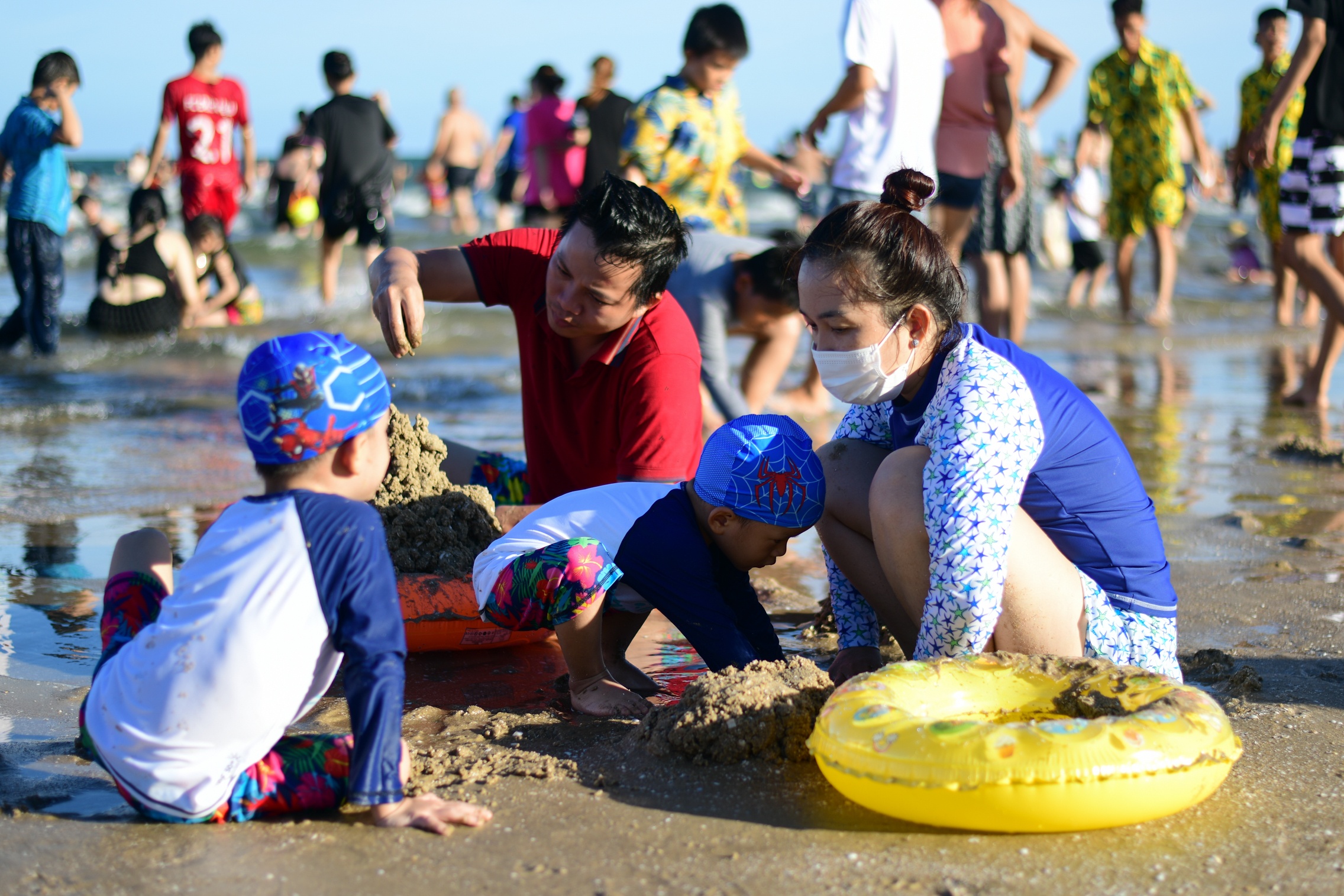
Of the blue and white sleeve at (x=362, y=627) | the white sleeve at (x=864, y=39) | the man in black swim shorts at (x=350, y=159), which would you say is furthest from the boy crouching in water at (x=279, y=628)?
the man in black swim shorts at (x=350, y=159)

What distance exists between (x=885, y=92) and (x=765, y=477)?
3543mm

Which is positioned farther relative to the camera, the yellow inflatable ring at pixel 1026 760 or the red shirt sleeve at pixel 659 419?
the red shirt sleeve at pixel 659 419

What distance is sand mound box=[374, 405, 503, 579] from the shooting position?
123 inches

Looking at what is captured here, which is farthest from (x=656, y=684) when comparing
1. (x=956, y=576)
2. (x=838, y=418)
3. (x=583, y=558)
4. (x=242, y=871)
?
(x=838, y=418)

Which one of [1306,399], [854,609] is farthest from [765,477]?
[1306,399]

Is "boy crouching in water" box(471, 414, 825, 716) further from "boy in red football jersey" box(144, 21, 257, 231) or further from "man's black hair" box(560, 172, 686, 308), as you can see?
"boy in red football jersey" box(144, 21, 257, 231)

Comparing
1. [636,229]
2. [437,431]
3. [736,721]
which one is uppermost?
[636,229]

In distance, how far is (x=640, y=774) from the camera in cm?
221

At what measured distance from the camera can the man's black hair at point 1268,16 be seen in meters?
7.72

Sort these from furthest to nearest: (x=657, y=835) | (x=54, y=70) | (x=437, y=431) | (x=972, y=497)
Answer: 1. (x=54, y=70)
2. (x=437, y=431)
3. (x=972, y=497)
4. (x=657, y=835)

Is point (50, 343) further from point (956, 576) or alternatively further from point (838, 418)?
point (956, 576)

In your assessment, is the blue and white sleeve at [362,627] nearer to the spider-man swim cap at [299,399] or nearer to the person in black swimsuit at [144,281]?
the spider-man swim cap at [299,399]

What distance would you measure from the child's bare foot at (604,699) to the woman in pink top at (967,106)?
418 centimetres

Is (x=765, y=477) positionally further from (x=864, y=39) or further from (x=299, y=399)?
(x=864, y=39)
